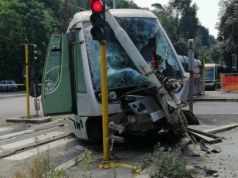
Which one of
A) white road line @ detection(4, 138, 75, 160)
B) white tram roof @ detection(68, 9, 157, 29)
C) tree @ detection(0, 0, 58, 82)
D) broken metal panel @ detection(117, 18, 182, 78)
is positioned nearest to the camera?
white road line @ detection(4, 138, 75, 160)

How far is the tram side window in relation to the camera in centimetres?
1218

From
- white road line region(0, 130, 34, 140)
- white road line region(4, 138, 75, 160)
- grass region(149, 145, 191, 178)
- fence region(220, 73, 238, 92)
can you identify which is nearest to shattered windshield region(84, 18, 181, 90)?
white road line region(4, 138, 75, 160)

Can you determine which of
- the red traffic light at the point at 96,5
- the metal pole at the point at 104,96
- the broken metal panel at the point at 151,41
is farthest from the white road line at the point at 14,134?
the red traffic light at the point at 96,5

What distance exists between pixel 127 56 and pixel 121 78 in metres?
0.49

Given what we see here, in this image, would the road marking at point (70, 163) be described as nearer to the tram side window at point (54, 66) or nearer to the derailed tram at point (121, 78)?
the derailed tram at point (121, 78)

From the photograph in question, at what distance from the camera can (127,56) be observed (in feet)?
36.4

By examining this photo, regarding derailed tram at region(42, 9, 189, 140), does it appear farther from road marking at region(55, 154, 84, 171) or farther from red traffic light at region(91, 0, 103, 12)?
red traffic light at region(91, 0, 103, 12)

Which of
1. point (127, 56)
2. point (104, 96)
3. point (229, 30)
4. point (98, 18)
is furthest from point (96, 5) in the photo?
point (229, 30)

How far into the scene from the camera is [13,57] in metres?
65.4

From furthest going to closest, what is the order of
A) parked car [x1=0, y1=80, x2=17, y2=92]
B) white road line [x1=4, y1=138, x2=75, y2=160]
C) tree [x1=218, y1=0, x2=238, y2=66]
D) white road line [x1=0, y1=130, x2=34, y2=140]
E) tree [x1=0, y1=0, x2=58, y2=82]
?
1. tree [x1=218, y1=0, x2=238, y2=66]
2. tree [x1=0, y1=0, x2=58, y2=82]
3. parked car [x1=0, y1=80, x2=17, y2=92]
4. white road line [x1=0, y1=130, x2=34, y2=140]
5. white road line [x1=4, y1=138, x2=75, y2=160]

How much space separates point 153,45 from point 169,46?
1.45ft

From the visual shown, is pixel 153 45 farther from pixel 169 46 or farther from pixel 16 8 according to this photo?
pixel 16 8

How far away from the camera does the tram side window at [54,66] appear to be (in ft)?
40.0

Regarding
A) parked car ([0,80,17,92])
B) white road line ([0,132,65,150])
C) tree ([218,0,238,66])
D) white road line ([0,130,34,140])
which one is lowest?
parked car ([0,80,17,92])
